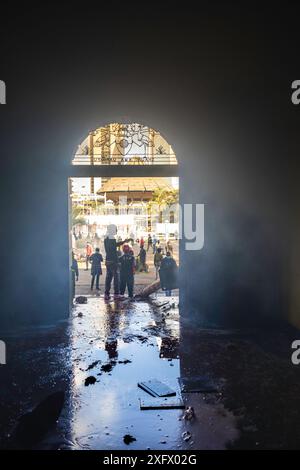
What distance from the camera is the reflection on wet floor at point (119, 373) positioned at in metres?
4.43

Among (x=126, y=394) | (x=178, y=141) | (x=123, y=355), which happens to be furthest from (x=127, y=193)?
(x=126, y=394)

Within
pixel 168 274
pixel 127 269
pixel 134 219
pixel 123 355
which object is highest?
pixel 134 219

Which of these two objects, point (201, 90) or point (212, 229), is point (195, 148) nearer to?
point (201, 90)

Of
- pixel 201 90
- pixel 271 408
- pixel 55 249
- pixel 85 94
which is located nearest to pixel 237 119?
pixel 201 90

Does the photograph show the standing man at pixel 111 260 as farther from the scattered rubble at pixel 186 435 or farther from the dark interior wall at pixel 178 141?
the scattered rubble at pixel 186 435

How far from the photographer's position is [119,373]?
6.16 m

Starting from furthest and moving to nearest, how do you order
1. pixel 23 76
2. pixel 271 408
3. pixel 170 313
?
pixel 170 313, pixel 23 76, pixel 271 408

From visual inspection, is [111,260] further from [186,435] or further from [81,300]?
[186,435]

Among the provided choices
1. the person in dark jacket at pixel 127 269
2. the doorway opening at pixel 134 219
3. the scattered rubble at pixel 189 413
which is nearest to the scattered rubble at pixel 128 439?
the scattered rubble at pixel 189 413

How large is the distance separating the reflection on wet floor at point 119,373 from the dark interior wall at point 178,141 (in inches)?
46.3

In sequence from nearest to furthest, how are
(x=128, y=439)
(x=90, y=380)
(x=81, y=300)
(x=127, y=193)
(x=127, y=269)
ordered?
1. (x=128, y=439)
2. (x=90, y=380)
3. (x=81, y=300)
4. (x=127, y=269)
5. (x=127, y=193)

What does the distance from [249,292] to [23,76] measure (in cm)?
657

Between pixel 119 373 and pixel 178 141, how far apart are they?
520cm

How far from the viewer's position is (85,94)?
888 cm
